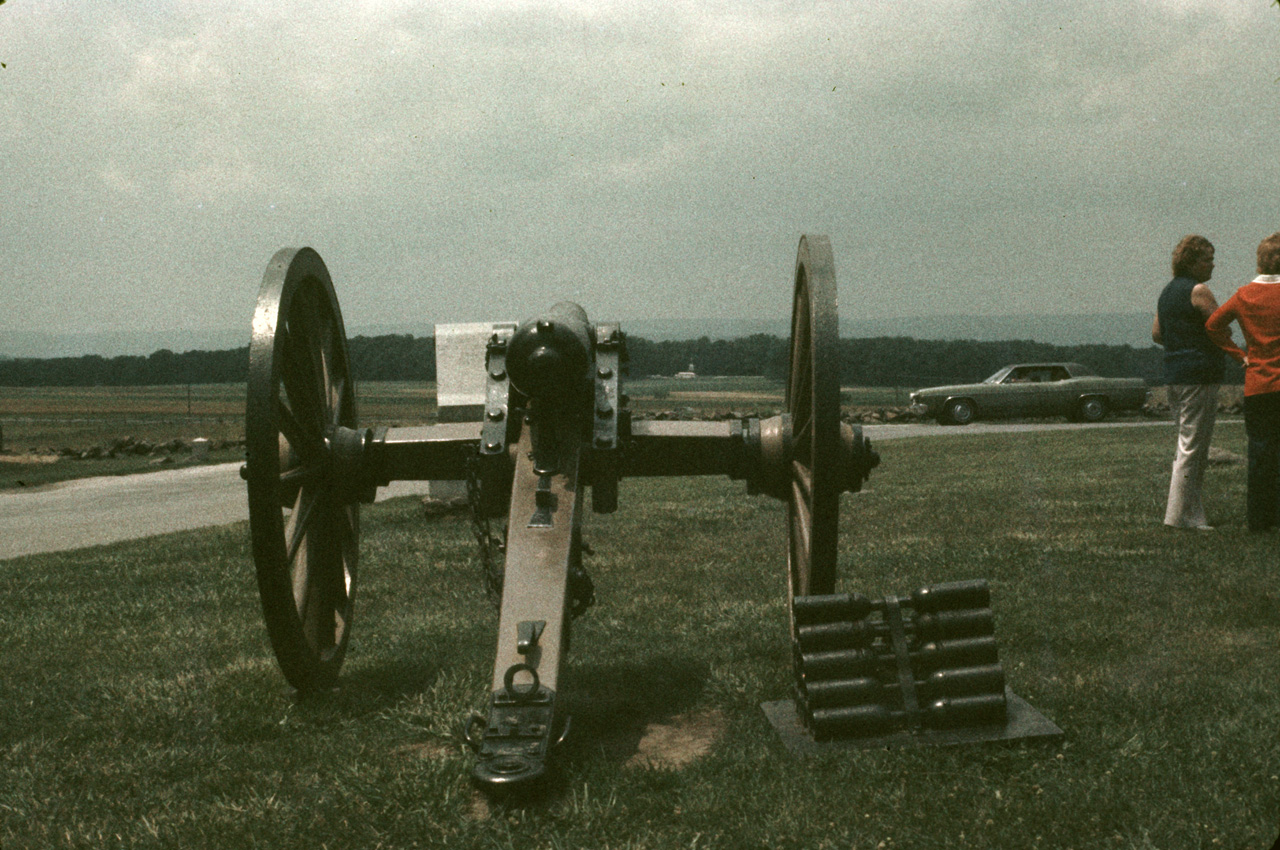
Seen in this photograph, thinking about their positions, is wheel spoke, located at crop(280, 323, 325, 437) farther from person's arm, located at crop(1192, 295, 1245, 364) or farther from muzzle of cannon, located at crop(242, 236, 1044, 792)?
person's arm, located at crop(1192, 295, 1245, 364)

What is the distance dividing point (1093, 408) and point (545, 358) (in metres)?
26.8

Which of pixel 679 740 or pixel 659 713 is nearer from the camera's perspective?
pixel 679 740

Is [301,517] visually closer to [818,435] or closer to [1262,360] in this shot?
[818,435]

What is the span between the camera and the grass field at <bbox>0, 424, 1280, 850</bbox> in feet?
9.90

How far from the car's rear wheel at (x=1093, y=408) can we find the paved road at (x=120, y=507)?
18.9 metres

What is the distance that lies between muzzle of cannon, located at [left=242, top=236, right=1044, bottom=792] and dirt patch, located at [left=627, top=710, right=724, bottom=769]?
313mm

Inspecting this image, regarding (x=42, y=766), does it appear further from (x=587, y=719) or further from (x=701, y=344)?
(x=701, y=344)

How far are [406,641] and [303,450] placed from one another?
1279 millimetres

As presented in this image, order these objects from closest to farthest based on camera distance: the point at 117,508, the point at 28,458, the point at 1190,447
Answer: the point at 1190,447, the point at 117,508, the point at 28,458

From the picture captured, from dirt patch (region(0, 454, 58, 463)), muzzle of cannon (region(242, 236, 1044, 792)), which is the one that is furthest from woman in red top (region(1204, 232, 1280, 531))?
dirt patch (region(0, 454, 58, 463))

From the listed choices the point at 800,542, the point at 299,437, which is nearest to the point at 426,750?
the point at 299,437

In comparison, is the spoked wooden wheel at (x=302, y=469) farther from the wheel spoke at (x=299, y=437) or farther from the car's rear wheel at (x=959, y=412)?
the car's rear wheel at (x=959, y=412)

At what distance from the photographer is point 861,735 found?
11.5 feet

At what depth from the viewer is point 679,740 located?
12.4 feet
